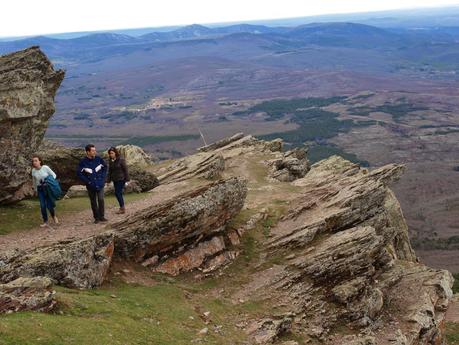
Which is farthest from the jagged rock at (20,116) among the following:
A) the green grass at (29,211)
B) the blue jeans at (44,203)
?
the blue jeans at (44,203)

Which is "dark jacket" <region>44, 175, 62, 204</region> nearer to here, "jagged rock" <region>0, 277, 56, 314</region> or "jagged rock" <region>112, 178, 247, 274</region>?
"jagged rock" <region>112, 178, 247, 274</region>

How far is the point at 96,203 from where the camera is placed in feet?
93.4

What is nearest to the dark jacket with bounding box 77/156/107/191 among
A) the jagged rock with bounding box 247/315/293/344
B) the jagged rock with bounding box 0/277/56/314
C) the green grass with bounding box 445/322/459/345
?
the jagged rock with bounding box 0/277/56/314

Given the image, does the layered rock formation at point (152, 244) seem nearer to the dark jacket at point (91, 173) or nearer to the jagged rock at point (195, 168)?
the dark jacket at point (91, 173)

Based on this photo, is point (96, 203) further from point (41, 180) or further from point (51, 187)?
point (41, 180)

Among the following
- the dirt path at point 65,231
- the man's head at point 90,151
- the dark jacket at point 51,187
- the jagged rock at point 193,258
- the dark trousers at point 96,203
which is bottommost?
the jagged rock at point 193,258

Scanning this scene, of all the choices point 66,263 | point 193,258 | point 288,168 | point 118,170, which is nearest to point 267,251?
point 193,258

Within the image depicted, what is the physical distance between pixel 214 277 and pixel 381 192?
16.9m

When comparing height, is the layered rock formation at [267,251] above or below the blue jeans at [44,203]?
below

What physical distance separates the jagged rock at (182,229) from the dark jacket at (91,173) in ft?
8.43

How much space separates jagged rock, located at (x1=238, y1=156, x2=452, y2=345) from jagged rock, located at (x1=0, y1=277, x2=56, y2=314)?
12.1 m

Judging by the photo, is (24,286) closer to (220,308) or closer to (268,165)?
(220,308)

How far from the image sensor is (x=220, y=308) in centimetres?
2681

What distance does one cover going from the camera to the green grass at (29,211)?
91.4 ft
